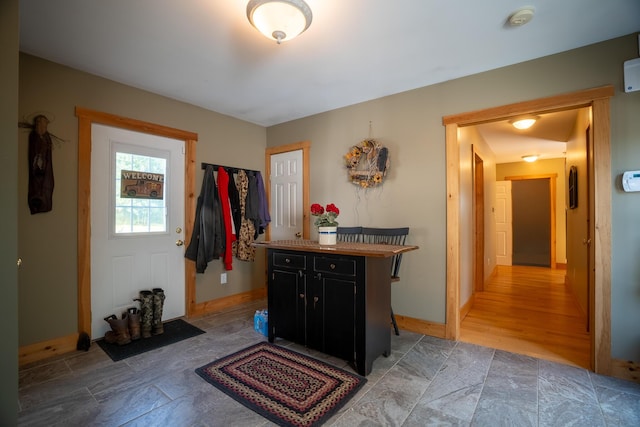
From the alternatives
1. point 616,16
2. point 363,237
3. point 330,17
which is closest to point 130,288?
point 363,237

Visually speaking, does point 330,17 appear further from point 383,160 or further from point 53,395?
point 53,395

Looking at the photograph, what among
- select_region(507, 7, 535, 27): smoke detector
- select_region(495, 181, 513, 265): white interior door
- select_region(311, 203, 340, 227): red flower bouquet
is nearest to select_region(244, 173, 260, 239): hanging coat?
select_region(311, 203, 340, 227): red flower bouquet

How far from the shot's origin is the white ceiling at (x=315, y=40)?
187cm

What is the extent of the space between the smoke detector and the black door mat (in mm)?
3630

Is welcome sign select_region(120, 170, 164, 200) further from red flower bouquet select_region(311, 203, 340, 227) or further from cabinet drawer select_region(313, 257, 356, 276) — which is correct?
cabinet drawer select_region(313, 257, 356, 276)

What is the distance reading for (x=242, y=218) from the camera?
3836 millimetres

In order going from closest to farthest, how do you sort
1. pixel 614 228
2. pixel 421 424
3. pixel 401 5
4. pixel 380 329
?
pixel 421 424 → pixel 401 5 → pixel 614 228 → pixel 380 329

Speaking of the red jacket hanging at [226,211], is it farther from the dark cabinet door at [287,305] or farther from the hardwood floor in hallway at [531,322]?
the hardwood floor in hallway at [531,322]

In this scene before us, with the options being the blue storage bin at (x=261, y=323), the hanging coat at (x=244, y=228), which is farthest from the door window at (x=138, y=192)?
the blue storage bin at (x=261, y=323)

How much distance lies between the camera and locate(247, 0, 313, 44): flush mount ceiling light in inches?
65.7

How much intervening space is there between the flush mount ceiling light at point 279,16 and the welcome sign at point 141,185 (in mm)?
2075

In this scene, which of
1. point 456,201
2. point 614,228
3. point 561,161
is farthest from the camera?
point 561,161

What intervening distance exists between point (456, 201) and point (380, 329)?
4.66 feet

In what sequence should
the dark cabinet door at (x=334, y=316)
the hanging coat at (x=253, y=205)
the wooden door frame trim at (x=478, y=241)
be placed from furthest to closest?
the wooden door frame trim at (x=478, y=241) < the hanging coat at (x=253, y=205) < the dark cabinet door at (x=334, y=316)
